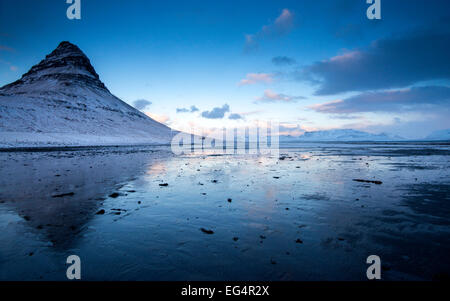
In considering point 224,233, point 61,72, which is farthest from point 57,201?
point 61,72

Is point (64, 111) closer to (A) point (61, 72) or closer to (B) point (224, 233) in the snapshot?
(A) point (61, 72)

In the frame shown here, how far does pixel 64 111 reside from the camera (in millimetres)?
113812

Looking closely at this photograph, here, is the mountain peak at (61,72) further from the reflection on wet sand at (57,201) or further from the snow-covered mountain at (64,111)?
the reflection on wet sand at (57,201)

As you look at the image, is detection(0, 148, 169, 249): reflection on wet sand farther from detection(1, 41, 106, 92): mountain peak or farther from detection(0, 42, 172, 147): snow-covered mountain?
detection(1, 41, 106, 92): mountain peak

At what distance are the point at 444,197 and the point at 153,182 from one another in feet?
49.5

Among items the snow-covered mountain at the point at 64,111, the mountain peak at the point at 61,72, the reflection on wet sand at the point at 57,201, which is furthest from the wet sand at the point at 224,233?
the mountain peak at the point at 61,72

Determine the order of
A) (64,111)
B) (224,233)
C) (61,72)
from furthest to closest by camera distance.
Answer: (61,72)
(64,111)
(224,233)

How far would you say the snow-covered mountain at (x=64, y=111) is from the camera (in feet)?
254

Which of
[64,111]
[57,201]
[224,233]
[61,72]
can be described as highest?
[61,72]

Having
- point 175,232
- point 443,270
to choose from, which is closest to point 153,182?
point 175,232

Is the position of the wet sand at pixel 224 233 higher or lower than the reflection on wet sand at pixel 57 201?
lower

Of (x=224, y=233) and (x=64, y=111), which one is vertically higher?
(x=64, y=111)

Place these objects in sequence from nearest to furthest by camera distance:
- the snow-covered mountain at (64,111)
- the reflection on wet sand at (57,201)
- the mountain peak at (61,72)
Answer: the reflection on wet sand at (57,201), the snow-covered mountain at (64,111), the mountain peak at (61,72)

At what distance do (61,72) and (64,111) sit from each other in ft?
249
